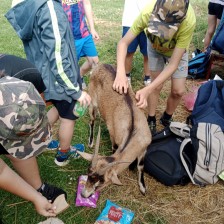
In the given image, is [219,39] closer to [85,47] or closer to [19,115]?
[85,47]

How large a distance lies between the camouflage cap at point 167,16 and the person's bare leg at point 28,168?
6.11 ft

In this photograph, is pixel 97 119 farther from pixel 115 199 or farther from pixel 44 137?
pixel 44 137

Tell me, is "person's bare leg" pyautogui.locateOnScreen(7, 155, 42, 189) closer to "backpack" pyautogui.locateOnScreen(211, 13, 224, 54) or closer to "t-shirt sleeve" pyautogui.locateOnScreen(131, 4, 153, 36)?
"t-shirt sleeve" pyautogui.locateOnScreen(131, 4, 153, 36)

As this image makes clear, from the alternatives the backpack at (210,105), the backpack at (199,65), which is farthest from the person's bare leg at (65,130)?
the backpack at (199,65)

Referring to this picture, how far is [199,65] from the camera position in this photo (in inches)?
244

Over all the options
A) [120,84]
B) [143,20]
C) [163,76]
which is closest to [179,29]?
[143,20]

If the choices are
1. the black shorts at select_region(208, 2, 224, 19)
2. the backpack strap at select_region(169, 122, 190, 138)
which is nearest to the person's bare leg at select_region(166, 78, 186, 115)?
the backpack strap at select_region(169, 122, 190, 138)

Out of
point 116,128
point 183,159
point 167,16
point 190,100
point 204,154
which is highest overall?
point 167,16

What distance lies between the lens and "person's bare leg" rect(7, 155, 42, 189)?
9.30 ft

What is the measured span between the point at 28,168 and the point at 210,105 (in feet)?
9.04

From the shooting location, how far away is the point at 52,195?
323cm

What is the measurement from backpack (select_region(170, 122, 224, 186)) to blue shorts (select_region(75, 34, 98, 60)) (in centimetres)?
225

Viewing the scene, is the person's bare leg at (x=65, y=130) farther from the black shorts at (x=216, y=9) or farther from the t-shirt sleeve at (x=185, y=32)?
the black shorts at (x=216, y=9)

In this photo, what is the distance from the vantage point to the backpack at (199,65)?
6.12 metres
